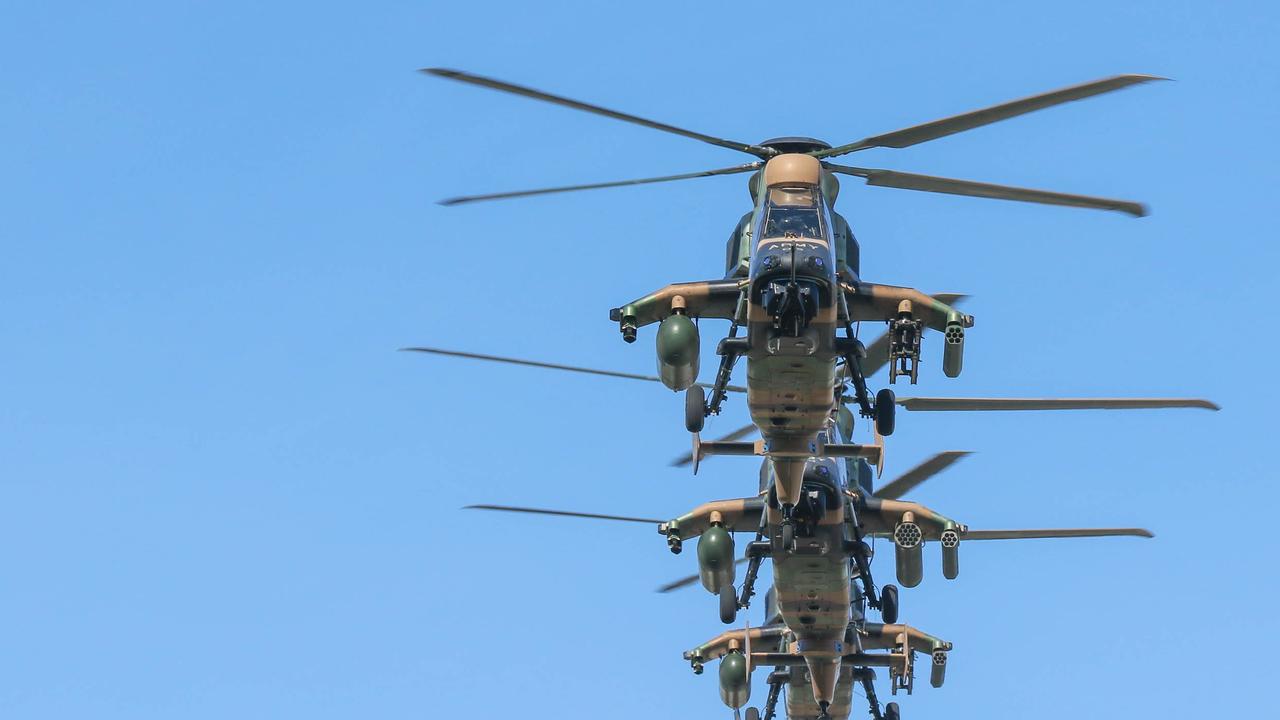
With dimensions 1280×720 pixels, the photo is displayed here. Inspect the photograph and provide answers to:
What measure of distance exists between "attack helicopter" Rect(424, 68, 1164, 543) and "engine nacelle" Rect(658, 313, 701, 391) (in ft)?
0.10

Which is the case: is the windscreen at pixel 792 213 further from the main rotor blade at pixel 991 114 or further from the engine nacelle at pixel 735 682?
the engine nacelle at pixel 735 682

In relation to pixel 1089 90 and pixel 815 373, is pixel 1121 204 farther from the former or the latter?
pixel 815 373

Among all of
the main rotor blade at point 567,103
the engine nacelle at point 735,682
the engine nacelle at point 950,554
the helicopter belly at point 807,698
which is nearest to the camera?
the main rotor blade at point 567,103

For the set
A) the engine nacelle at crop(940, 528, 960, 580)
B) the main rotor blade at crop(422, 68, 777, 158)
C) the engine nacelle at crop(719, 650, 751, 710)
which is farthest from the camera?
the engine nacelle at crop(719, 650, 751, 710)

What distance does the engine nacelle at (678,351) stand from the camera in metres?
47.2

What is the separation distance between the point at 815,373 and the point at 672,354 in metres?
3.96

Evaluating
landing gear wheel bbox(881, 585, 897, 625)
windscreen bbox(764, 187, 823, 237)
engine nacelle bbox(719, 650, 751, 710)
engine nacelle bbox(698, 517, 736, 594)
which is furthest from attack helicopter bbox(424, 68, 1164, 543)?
engine nacelle bbox(719, 650, 751, 710)

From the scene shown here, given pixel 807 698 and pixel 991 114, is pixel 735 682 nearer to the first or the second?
pixel 807 698

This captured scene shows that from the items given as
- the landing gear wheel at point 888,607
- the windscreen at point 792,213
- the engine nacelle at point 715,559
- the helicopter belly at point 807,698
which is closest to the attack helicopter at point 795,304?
the windscreen at point 792,213

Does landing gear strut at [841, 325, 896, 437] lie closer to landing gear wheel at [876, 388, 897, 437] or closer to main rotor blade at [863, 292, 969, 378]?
landing gear wheel at [876, 388, 897, 437]

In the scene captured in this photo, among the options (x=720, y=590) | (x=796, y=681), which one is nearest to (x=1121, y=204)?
(x=720, y=590)

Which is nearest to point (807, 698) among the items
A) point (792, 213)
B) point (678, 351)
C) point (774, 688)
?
point (774, 688)

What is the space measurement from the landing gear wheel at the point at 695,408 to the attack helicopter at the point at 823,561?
426 centimetres

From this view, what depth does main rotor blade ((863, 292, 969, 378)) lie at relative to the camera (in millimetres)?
56625
